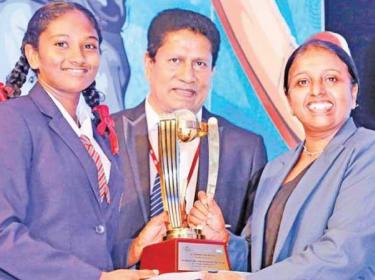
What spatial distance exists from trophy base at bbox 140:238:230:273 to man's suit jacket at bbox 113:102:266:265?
0.93ft

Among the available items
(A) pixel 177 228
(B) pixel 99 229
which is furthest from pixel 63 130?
(A) pixel 177 228

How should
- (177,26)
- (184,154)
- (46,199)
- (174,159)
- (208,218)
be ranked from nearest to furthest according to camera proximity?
(46,199) < (174,159) < (208,218) < (184,154) < (177,26)

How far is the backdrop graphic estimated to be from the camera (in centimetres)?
257

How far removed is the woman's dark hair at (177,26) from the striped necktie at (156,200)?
388mm

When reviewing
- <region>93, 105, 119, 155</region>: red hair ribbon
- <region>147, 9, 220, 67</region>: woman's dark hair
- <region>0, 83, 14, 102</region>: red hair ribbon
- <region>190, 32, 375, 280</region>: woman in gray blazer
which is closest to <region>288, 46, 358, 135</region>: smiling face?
<region>190, 32, 375, 280</region>: woman in gray blazer

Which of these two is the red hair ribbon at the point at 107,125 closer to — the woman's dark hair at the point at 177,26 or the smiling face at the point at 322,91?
the woman's dark hair at the point at 177,26

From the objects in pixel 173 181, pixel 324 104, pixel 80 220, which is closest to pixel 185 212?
pixel 173 181

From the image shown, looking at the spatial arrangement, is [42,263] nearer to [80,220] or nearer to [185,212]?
[80,220]

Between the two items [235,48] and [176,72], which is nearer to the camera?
[176,72]

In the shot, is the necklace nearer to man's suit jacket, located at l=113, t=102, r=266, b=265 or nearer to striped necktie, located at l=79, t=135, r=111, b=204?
man's suit jacket, located at l=113, t=102, r=266, b=265

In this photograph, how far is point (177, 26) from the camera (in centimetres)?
260

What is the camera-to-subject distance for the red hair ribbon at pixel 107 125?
8.01 ft

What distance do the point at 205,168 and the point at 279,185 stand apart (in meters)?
0.24

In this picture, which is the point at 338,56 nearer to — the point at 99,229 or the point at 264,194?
the point at 264,194
